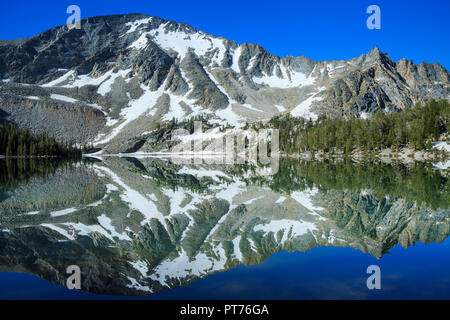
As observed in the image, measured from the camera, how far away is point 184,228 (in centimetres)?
1866

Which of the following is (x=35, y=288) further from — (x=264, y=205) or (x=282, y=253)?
(x=264, y=205)

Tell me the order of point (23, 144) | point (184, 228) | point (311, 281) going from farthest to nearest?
point (23, 144) → point (184, 228) → point (311, 281)

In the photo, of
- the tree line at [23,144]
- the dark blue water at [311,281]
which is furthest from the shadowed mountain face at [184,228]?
the tree line at [23,144]

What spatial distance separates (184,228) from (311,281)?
976cm

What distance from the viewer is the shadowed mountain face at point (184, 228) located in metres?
11.9

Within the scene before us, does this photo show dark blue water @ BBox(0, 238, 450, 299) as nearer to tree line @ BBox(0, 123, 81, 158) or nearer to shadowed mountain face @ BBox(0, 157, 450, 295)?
shadowed mountain face @ BBox(0, 157, 450, 295)

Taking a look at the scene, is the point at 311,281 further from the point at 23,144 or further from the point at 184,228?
the point at 23,144

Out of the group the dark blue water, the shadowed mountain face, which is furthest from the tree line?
the dark blue water

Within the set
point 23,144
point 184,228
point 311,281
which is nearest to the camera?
point 311,281

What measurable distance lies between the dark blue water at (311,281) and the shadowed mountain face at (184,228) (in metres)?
0.63

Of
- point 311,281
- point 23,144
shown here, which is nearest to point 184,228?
point 311,281

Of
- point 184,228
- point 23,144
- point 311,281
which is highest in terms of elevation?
point 23,144

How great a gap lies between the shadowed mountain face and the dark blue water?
2.08 ft
